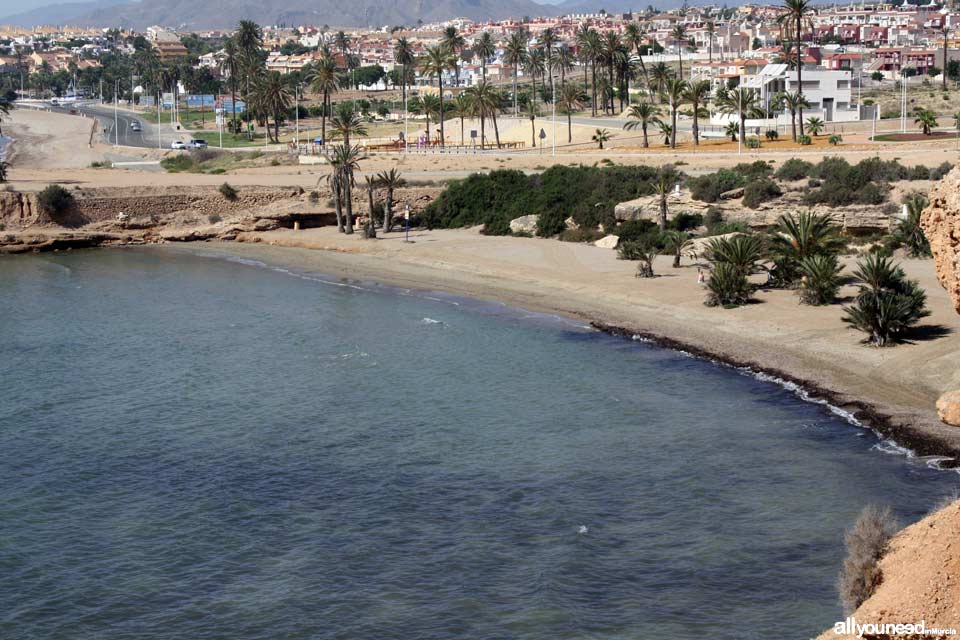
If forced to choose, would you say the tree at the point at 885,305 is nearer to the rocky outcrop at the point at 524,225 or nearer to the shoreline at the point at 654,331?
the shoreline at the point at 654,331

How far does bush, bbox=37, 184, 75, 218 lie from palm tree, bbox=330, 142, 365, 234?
14.6m

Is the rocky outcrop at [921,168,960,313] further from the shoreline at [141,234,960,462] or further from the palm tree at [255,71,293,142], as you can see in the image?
the palm tree at [255,71,293,142]

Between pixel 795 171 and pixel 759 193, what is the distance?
3.81 m

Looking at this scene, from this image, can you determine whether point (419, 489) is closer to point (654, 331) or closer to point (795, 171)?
point (654, 331)

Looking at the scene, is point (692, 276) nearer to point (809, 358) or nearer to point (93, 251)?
point (809, 358)

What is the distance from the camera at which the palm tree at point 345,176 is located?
56781 millimetres

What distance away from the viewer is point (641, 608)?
59.1 feet

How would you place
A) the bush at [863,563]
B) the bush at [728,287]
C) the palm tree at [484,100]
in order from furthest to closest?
the palm tree at [484,100] → the bush at [728,287] → the bush at [863,563]

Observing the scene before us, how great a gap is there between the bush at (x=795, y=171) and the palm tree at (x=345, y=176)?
66.9 ft

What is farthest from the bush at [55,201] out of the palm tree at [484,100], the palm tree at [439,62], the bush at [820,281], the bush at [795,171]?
the palm tree at [439,62]

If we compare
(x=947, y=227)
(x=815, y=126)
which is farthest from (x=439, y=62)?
(x=947, y=227)

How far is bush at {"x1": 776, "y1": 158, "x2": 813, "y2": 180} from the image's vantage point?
5394 centimetres

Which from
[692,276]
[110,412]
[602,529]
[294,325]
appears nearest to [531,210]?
[692,276]

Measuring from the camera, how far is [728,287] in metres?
37.8
